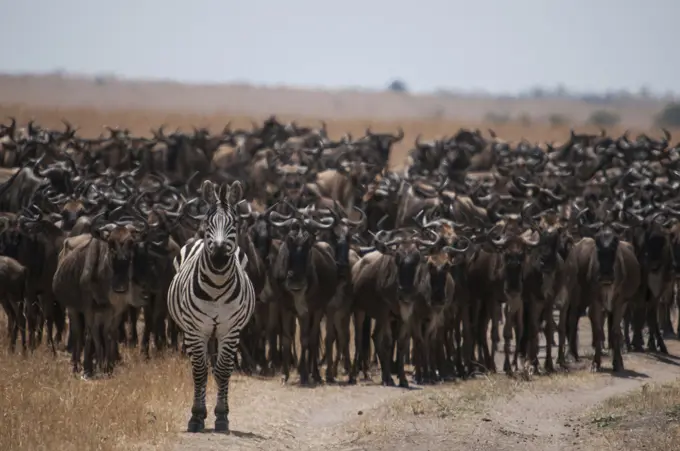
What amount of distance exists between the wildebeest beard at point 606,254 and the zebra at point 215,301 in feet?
24.4

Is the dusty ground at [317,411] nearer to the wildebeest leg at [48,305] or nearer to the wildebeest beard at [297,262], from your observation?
the wildebeest leg at [48,305]

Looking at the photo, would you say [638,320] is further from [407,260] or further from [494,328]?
[407,260]

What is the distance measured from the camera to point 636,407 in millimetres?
16281

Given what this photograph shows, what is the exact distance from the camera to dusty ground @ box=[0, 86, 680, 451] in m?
13.7

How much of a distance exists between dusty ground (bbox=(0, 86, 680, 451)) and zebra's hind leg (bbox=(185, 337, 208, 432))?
24cm

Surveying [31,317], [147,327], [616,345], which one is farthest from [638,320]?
A: [31,317]

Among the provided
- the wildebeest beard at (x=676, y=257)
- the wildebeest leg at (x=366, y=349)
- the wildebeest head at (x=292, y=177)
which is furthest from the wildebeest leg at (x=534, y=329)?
the wildebeest head at (x=292, y=177)

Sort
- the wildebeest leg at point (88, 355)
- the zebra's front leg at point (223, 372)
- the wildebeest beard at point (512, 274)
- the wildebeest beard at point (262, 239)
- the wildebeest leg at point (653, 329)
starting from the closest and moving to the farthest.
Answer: the zebra's front leg at point (223, 372)
the wildebeest leg at point (88, 355)
the wildebeest beard at point (512, 274)
the wildebeest beard at point (262, 239)
the wildebeest leg at point (653, 329)

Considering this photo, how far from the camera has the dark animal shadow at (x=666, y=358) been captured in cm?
2095

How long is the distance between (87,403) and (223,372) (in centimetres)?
162

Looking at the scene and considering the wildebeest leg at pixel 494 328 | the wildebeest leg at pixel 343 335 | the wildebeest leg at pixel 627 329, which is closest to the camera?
the wildebeest leg at pixel 343 335

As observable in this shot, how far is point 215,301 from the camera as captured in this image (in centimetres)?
A: 1375

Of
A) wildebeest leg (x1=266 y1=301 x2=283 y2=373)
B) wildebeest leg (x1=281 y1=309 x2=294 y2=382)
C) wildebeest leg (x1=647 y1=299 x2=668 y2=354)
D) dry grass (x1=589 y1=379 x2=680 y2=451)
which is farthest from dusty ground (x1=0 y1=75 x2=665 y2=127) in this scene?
dry grass (x1=589 y1=379 x2=680 y2=451)

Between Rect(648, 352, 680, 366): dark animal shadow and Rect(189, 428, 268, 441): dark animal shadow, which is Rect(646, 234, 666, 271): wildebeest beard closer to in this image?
Rect(648, 352, 680, 366): dark animal shadow
